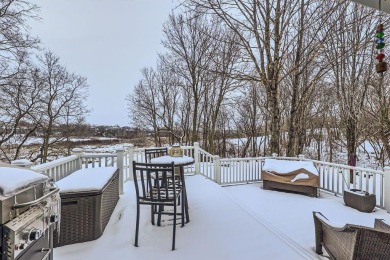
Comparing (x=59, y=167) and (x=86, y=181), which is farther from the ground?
(x=59, y=167)

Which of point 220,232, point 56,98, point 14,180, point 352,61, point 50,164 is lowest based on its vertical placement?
point 220,232

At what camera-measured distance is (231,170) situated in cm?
695

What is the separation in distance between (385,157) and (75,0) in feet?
45.6

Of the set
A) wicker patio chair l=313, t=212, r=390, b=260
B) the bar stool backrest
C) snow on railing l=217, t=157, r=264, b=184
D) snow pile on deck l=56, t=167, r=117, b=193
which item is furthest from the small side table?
snow pile on deck l=56, t=167, r=117, b=193

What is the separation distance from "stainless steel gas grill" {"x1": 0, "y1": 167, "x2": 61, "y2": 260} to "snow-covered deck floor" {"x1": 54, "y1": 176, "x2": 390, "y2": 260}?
1276 mm

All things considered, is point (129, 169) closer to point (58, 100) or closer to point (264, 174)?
point (264, 174)

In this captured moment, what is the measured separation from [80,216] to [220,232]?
186cm

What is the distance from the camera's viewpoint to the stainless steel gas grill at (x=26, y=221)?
103 cm

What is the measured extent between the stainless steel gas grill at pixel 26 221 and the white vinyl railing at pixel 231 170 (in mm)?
1751

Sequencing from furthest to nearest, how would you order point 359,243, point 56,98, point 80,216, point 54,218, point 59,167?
point 56,98 < point 59,167 < point 80,216 < point 359,243 < point 54,218

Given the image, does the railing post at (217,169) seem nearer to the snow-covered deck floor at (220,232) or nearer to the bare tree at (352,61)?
the snow-covered deck floor at (220,232)

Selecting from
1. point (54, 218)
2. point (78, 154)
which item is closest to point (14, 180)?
point (54, 218)

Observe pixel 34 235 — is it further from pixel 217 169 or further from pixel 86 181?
pixel 217 169

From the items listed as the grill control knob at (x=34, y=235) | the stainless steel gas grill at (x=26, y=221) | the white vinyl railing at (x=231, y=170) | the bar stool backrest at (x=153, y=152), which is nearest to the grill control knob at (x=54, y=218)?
the stainless steel gas grill at (x=26, y=221)
